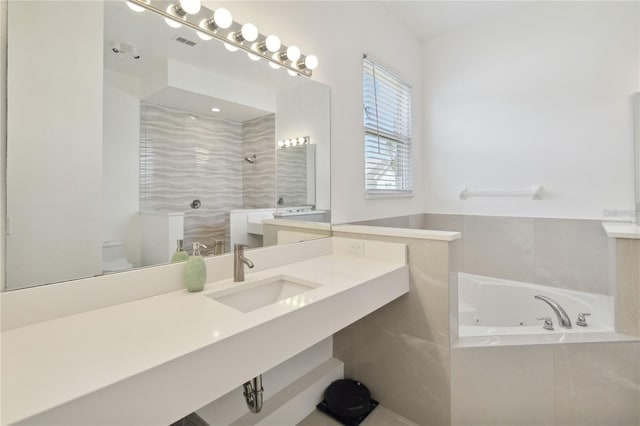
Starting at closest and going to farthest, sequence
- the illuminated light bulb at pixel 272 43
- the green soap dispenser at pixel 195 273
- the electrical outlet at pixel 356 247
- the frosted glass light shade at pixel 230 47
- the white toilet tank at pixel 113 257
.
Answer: the white toilet tank at pixel 113 257 < the green soap dispenser at pixel 195 273 < the frosted glass light shade at pixel 230 47 < the illuminated light bulb at pixel 272 43 < the electrical outlet at pixel 356 247

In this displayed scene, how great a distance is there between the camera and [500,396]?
147 cm

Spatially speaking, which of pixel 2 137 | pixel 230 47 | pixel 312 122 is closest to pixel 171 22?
pixel 230 47

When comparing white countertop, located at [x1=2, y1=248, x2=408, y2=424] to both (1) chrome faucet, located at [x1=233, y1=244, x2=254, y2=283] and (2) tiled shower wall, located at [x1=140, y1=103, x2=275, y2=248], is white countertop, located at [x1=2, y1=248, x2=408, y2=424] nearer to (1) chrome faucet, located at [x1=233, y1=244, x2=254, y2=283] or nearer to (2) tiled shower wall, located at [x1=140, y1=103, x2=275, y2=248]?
(1) chrome faucet, located at [x1=233, y1=244, x2=254, y2=283]

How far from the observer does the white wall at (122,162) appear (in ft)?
3.49

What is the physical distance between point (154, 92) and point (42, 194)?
533 millimetres

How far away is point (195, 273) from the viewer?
1172mm

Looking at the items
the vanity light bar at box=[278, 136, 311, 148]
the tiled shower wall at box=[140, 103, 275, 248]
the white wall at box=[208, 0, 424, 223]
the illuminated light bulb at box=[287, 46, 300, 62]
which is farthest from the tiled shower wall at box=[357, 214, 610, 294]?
the illuminated light bulb at box=[287, 46, 300, 62]

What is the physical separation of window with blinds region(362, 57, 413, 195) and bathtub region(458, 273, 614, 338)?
104cm

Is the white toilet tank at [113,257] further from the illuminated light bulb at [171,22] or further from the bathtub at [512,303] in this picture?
the bathtub at [512,303]

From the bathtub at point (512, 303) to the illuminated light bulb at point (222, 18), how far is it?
2.17 metres

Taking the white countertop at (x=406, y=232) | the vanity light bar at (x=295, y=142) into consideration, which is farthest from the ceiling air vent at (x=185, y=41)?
the white countertop at (x=406, y=232)

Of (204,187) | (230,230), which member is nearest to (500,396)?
(230,230)

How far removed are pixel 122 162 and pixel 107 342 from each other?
2.09ft

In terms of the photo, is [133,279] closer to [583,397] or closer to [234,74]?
[234,74]
